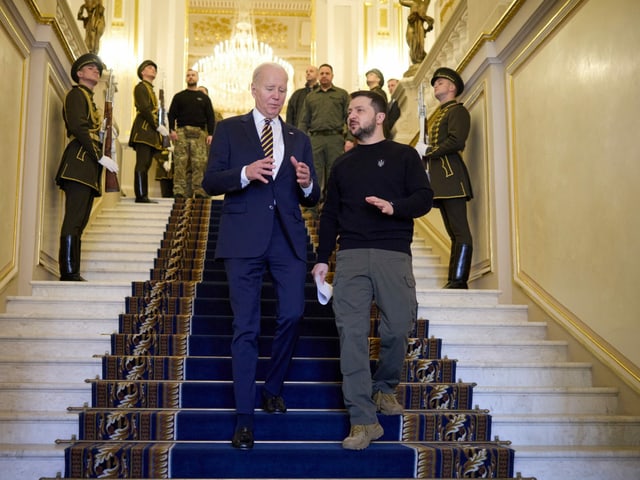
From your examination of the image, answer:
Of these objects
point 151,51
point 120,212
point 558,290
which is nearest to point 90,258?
point 120,212

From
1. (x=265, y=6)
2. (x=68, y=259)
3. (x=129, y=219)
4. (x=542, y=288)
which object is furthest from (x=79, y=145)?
(x=265, y=6)

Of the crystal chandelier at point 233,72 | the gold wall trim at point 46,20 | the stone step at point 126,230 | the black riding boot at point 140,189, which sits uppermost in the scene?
the crystal chandelier at point 233,72

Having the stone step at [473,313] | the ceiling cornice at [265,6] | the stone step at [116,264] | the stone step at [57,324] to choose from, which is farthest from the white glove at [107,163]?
the ceiling cornice at [265,6]

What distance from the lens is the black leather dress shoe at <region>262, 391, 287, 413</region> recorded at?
152 inches

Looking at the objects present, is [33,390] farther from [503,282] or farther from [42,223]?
[503,282]

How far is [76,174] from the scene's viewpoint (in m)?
5.89

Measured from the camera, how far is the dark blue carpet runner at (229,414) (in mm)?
3465

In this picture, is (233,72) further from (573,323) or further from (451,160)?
(573,323)

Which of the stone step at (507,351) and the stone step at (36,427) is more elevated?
the stone step at (507,351)

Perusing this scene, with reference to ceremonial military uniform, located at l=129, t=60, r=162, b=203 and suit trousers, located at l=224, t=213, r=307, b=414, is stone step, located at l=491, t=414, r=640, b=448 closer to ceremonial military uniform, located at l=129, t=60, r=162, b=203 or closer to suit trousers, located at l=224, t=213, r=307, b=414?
suit trousers, located at l=224, t=213, r=307, b=414

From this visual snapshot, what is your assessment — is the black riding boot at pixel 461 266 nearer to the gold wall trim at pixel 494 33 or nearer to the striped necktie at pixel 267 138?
the gold wall trim at pixel 494 33

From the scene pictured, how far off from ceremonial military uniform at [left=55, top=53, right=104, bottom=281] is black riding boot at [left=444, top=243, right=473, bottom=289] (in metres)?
2.70

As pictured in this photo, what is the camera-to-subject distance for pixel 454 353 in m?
4.77

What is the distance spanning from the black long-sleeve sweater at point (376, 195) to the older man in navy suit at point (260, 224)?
0.48ft
